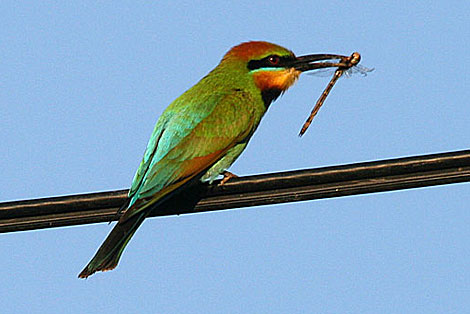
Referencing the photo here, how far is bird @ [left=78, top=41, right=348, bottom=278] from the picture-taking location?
4.20 metres

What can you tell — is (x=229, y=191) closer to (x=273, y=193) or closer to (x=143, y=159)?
(x=273, y=193)

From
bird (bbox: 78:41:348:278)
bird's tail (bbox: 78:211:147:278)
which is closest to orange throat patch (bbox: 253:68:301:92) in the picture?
bird (bbox: 78:41:348:278)

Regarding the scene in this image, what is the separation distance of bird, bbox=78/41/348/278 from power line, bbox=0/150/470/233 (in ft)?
1.06

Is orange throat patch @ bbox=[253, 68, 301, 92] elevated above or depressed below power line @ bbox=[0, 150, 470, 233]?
above

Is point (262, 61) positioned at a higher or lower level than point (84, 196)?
higher

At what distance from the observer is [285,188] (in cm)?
360

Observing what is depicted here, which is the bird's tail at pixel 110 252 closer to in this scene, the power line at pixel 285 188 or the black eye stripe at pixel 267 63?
the power line at pixel 285 188

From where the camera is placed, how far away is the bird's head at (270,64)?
17.7 feet

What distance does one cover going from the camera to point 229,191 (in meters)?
3.76

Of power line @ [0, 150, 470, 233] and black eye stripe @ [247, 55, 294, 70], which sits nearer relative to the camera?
power line @ [0, 150, 470, 233]

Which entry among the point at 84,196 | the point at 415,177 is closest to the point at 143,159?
the point at 84,196

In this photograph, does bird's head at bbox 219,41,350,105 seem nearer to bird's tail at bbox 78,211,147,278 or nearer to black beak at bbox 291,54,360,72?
black beak at bbox 291,54,360,72

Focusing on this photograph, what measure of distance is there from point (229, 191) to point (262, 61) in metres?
1.87

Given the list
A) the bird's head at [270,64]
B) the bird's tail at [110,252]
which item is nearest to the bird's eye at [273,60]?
the bird's head at [270,64]
